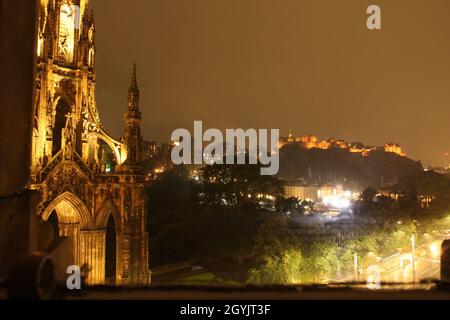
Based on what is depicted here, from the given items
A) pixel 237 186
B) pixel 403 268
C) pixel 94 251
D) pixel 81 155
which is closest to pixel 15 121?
pixel 94 251

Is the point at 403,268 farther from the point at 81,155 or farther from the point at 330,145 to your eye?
the point at 330,145

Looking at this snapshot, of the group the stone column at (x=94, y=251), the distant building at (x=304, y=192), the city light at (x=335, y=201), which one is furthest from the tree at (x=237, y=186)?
the distant building at (x=304, y=192)

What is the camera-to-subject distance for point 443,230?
153ft

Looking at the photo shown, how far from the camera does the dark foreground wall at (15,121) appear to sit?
459 cm

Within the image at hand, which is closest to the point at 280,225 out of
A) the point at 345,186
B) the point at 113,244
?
the point at 113,244

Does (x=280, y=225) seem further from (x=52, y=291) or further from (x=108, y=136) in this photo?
(x=52, y=291)

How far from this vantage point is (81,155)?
60.2 feet

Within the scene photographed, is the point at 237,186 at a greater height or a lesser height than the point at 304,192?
greater

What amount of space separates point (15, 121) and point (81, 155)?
1391cm

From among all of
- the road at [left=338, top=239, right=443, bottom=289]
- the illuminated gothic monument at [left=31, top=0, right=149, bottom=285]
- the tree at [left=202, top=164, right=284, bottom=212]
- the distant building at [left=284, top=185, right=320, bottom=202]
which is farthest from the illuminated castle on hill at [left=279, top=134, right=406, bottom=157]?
the illuminated gothic monument at [left=31, top=0, right=149, bottom=285]

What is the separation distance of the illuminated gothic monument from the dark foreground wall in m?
12.0

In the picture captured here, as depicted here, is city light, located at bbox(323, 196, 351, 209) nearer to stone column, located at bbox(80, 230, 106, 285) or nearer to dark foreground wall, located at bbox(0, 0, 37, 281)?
stone column, located at bbox(80, 230, 106, 285)
